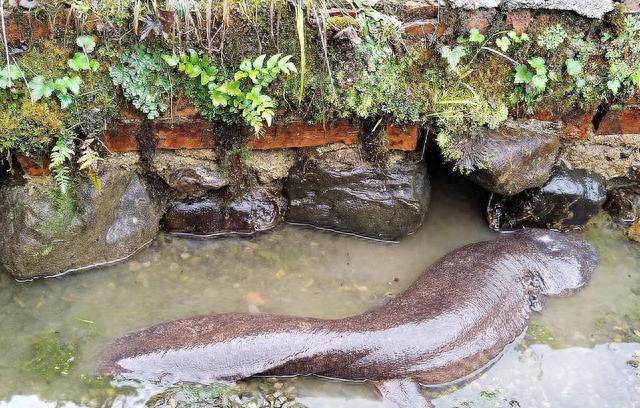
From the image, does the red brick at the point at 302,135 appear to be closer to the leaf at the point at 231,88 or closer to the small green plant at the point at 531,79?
the leaf at the point at 231,88

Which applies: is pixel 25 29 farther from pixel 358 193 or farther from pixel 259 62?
pixel 358 193

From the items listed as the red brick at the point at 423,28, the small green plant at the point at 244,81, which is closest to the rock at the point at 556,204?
the red brick at the point at 423,28

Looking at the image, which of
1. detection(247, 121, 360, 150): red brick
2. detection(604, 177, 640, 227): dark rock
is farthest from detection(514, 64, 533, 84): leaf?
detection(604, 177, 640, 227): dark rock

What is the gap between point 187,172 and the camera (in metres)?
3.79

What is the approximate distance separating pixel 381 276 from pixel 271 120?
1.27 metres

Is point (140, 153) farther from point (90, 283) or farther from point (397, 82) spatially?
point (397, 82)

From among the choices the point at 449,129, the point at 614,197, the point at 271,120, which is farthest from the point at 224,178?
the point at 614,197

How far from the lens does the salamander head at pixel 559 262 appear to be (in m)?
3.89

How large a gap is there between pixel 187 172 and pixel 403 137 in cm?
137

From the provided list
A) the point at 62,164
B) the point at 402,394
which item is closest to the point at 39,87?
the point at 62,164

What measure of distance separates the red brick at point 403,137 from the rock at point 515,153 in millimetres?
335

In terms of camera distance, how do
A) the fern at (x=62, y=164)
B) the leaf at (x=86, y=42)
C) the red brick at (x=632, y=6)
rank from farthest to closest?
the red brick at (x=632, y=6) < the fern at (x=62, y=164) < the leaf at (x=86, y=42)

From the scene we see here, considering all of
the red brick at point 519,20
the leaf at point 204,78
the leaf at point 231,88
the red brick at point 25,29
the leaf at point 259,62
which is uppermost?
the red brick at point 519,20

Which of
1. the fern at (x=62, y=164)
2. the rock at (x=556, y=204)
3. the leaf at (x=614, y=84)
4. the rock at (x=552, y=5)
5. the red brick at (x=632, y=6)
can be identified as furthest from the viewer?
the rock at (x=556, y=204)
